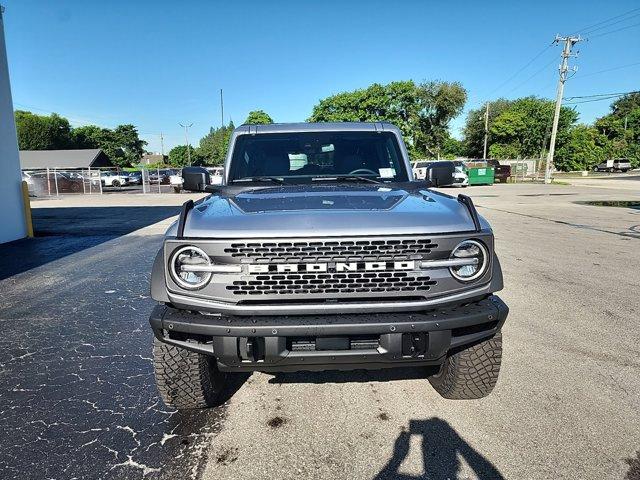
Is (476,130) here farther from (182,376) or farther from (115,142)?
(115,142)

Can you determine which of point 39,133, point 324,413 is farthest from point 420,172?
point 39,133

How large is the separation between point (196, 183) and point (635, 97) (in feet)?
368

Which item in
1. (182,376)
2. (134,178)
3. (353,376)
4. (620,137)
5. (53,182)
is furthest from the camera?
(620,137)

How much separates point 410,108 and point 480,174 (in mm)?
24262

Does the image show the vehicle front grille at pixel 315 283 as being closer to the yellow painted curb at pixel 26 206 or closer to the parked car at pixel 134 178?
the yellow painted curb at pixel 26 206

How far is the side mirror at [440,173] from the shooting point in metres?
3.89

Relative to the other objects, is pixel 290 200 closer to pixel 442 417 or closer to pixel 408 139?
pixel 442 417

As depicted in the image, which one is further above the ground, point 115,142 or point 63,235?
point 115,142

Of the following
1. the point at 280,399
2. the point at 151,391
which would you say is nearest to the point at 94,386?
the point at 151,391

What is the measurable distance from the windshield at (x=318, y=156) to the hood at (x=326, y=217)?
0.92 metres

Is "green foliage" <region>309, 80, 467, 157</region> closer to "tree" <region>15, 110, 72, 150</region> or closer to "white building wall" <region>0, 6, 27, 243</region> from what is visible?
"white building wall" <region>0, 6, 27, 243</region>

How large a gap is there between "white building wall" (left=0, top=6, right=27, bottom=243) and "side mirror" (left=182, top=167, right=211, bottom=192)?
28.2 ft

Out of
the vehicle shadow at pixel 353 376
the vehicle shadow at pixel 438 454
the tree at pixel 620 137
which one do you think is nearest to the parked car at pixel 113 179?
the vehicle shadow at pixel 353 376

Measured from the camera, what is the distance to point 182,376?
2.70 metres
